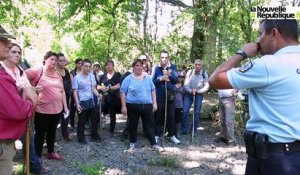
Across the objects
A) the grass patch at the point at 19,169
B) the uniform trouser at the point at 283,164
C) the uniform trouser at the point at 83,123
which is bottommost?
the grass patch at the point at 19,169

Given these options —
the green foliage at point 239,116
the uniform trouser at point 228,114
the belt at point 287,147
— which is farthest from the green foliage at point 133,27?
the belt at point 287,147

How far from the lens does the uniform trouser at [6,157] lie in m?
2.97

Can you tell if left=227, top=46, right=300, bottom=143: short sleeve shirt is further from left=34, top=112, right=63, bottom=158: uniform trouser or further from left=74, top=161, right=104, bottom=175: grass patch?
left=34, top=112, right=63, bottom=158: uniform trouser

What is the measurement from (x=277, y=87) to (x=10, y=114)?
193 centimetres

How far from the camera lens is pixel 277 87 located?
7.70 ft

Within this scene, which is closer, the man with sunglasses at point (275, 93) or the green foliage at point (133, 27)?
the man with sunglasses at point (275, 93)

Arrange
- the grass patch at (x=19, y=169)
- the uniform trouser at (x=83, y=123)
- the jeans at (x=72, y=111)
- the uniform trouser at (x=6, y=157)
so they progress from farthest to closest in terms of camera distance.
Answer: the jeans at (x=72, y=111)
the uniform trouser at (x=83, y=123)
the grass patch at (x=19, y=169)
the uniform trouser at (x=6, y=157)

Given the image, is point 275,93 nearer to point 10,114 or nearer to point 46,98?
point 10,114

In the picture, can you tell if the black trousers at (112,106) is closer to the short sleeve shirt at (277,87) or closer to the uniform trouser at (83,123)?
the uniform trouser at (83,123)

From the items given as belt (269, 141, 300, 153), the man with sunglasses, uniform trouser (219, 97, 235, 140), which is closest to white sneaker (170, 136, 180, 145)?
uniform trouser (219, 97, 235, 140)

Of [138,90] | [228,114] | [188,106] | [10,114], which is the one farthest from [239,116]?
[10,114]

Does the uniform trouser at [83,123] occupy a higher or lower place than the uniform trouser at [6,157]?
lower

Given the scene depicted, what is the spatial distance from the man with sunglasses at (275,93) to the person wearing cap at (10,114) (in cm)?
150

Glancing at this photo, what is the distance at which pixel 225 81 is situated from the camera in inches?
95.9
